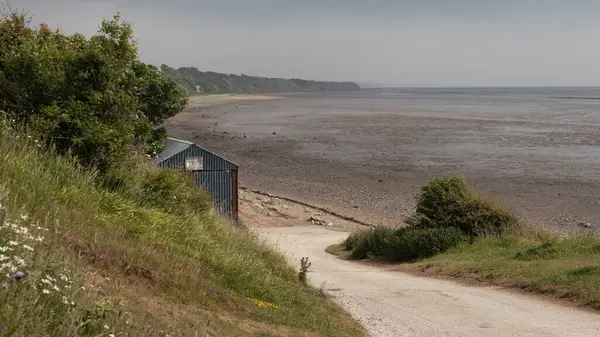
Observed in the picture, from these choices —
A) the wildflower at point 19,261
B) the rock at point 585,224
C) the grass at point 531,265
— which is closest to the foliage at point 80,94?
the wildflower at point 19,261

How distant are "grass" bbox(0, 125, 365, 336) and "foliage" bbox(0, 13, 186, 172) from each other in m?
0.83

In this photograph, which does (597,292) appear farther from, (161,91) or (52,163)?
(161,91)

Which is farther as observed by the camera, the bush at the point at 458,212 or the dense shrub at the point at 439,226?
the bush at the point at 458,212

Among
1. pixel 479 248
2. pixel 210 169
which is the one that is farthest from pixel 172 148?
pixel 479 248

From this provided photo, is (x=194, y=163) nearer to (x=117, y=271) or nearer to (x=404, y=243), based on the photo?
(x=404, y=243)

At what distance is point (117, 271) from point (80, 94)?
5.72m

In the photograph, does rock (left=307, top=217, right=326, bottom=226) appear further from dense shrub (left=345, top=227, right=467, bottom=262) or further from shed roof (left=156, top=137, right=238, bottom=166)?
dense shrub (left=345, top=227, right=467, bottom=262)

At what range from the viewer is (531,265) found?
15055 mm

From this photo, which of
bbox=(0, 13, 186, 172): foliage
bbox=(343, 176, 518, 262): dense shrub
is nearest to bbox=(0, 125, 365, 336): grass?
bbox=(0, 13, 186, 172): foliage

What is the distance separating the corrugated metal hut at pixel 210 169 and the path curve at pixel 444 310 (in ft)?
33.8

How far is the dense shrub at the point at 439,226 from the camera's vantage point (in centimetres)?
2059

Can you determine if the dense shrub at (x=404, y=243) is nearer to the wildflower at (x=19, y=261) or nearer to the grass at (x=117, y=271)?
the grass at (x=117, y=271)

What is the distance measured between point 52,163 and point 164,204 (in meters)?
2.92

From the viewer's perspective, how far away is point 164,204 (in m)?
11.5
